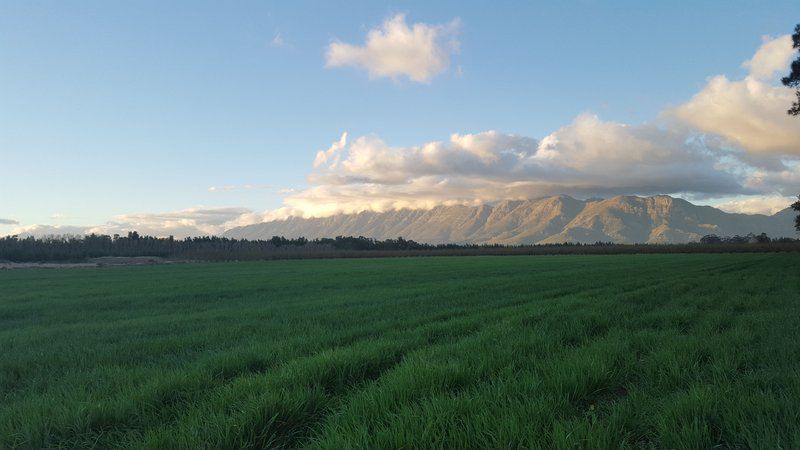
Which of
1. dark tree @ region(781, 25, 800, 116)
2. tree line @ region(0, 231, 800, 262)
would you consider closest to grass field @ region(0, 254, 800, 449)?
dark tree @ region(781, 25, 800, 116)

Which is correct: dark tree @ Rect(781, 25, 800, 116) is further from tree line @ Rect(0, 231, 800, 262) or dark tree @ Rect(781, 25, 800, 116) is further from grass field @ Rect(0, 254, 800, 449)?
tree line @ Rect(0, 231, 800, 262)

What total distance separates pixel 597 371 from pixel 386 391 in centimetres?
236

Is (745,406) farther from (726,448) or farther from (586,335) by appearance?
(586,335)

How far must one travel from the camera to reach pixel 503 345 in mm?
7035

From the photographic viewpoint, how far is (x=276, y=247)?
170 meters

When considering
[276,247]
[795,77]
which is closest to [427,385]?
[795,77]

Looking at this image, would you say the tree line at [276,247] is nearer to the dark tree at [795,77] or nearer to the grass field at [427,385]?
the dark tree at [795,77]

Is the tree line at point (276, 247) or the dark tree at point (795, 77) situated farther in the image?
the tree line at point (276, 247)

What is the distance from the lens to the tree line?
118m

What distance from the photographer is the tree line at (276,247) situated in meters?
118

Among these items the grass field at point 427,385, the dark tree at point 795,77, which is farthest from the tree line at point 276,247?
the grass field at point 427,385

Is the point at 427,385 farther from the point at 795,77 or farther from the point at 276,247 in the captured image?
the point at 276,247

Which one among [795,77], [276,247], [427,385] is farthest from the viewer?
[276,247]

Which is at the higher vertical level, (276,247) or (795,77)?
(795,77)
